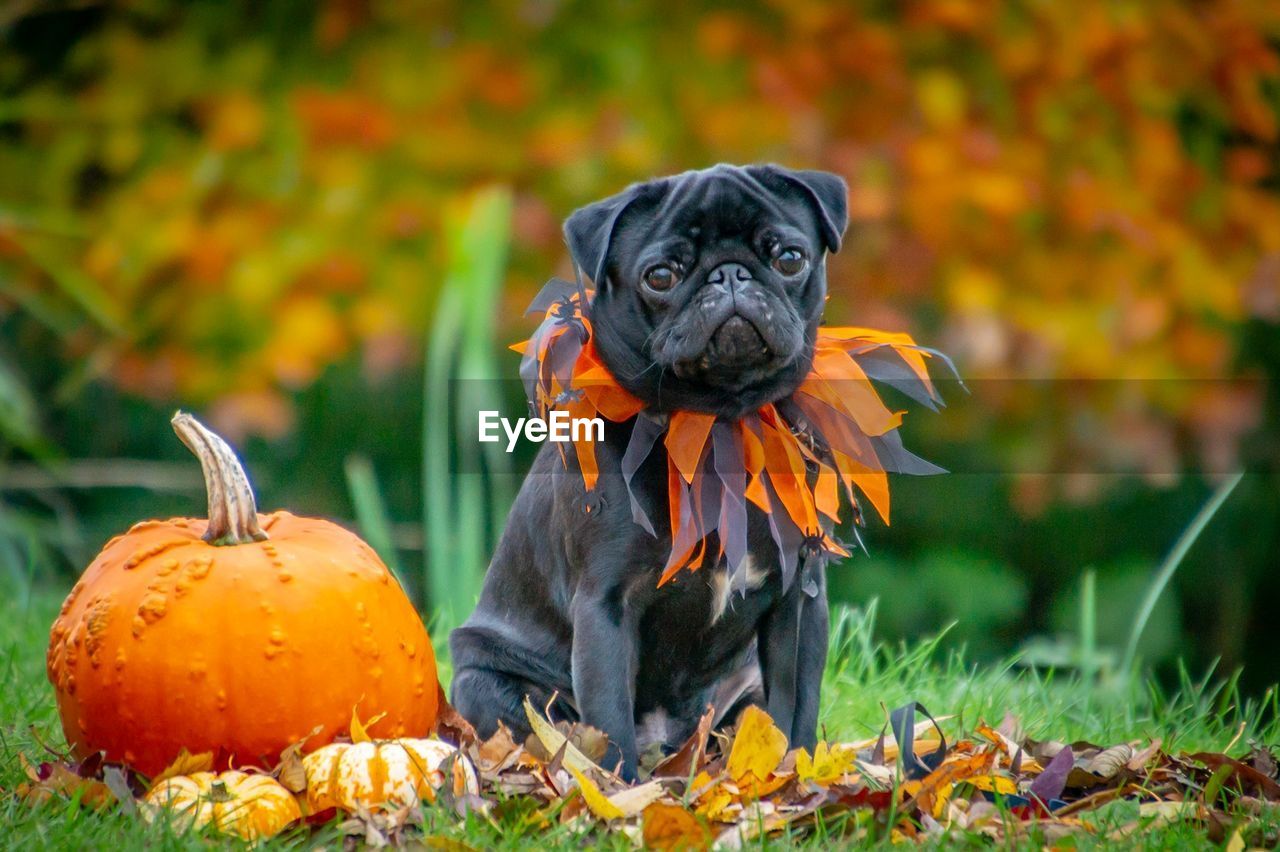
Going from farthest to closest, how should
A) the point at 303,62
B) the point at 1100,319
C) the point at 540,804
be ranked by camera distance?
the point at 303,62 < the point at 1100,319 < the point at 540,804

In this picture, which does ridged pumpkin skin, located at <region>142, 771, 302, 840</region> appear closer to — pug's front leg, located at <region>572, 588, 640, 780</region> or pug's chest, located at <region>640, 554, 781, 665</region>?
pug's front leg, located at <region>572, 588, 640, 780</region>

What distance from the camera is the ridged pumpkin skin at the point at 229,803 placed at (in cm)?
243

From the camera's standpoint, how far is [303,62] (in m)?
6.55

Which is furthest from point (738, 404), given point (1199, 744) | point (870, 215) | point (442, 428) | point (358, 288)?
point (358, 288)

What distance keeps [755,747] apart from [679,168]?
3967mm

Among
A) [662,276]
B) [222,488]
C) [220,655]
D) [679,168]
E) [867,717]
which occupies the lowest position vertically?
[867,717]

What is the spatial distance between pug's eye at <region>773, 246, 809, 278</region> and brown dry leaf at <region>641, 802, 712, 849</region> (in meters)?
1.19

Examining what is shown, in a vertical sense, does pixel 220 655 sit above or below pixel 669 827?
above

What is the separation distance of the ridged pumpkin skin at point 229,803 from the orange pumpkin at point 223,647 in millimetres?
168

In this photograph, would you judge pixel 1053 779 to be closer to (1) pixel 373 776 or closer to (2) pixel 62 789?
(1) pixel 373 776

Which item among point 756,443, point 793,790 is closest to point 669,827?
point 793,790

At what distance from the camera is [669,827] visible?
2.41 metres

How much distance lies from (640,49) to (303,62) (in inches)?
63.6

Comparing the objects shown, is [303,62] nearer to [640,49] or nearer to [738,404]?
[640,49]
